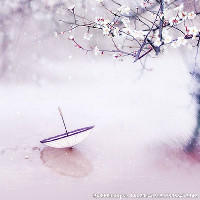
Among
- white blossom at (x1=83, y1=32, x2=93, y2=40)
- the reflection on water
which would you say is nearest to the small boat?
the reflection on water

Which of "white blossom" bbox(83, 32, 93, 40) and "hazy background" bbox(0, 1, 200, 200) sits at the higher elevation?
"white blossom" bbox(83, 32, 93, 40)

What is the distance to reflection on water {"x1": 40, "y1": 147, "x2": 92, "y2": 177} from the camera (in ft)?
17.9

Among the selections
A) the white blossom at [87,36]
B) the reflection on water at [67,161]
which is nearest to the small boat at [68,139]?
the reflection on water at [67,161]

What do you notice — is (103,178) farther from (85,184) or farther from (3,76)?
(3,76)

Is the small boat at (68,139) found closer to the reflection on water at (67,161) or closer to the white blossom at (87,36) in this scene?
the reflection on water at (67,161)

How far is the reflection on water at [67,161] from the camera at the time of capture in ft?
17.9

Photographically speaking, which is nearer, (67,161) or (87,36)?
(67,161)

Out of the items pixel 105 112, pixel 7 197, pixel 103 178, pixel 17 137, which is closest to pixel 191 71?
pixel 105 112

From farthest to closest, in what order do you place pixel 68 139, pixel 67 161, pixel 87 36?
1. pixel 87 36
2. pixel 67 161
3. pixel 68 139

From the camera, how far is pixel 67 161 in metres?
5.69

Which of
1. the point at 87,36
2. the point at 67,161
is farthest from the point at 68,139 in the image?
the point at 87,36

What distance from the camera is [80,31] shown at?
761 centimetres

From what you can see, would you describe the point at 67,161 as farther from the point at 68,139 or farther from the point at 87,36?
the point at 87,36

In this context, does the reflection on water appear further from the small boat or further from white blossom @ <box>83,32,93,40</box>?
white blossom @ <box>83,32,93,40</box>
